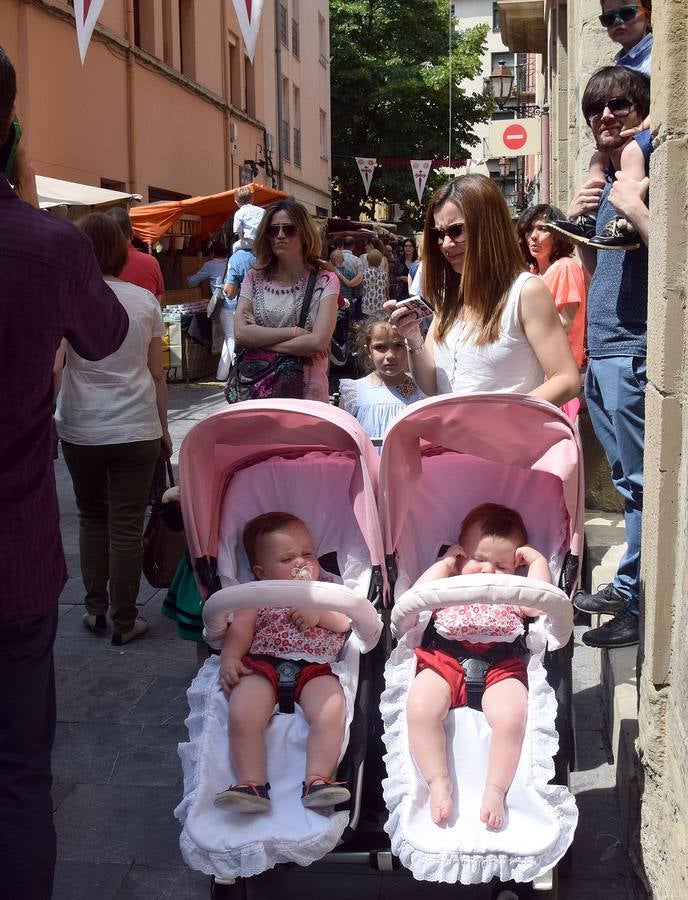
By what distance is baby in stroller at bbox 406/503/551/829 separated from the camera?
2.93 m

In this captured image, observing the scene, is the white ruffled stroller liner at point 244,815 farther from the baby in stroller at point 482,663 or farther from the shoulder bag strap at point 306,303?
the shoulder bag strap at point 306,303

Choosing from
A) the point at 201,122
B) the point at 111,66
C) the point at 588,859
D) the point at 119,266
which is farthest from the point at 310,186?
the point at 588,859

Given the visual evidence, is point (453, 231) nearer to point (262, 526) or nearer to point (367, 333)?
point (262, 526)

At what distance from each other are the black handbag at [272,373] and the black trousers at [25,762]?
2.61 meters

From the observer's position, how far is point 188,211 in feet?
53.6

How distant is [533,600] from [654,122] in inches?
54.4

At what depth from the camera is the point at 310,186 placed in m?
34.1

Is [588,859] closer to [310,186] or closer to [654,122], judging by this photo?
[654,122]

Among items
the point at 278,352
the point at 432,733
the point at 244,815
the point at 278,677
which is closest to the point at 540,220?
the point at 278,352

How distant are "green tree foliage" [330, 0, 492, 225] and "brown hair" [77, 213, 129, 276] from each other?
113 ft

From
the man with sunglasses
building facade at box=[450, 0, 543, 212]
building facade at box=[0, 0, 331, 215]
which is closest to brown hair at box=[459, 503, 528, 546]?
the man with sunglasses

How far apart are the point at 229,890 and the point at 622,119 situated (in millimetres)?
2832

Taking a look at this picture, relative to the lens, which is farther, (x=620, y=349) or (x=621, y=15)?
(x=621, y=15)

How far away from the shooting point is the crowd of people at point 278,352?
2.54m
